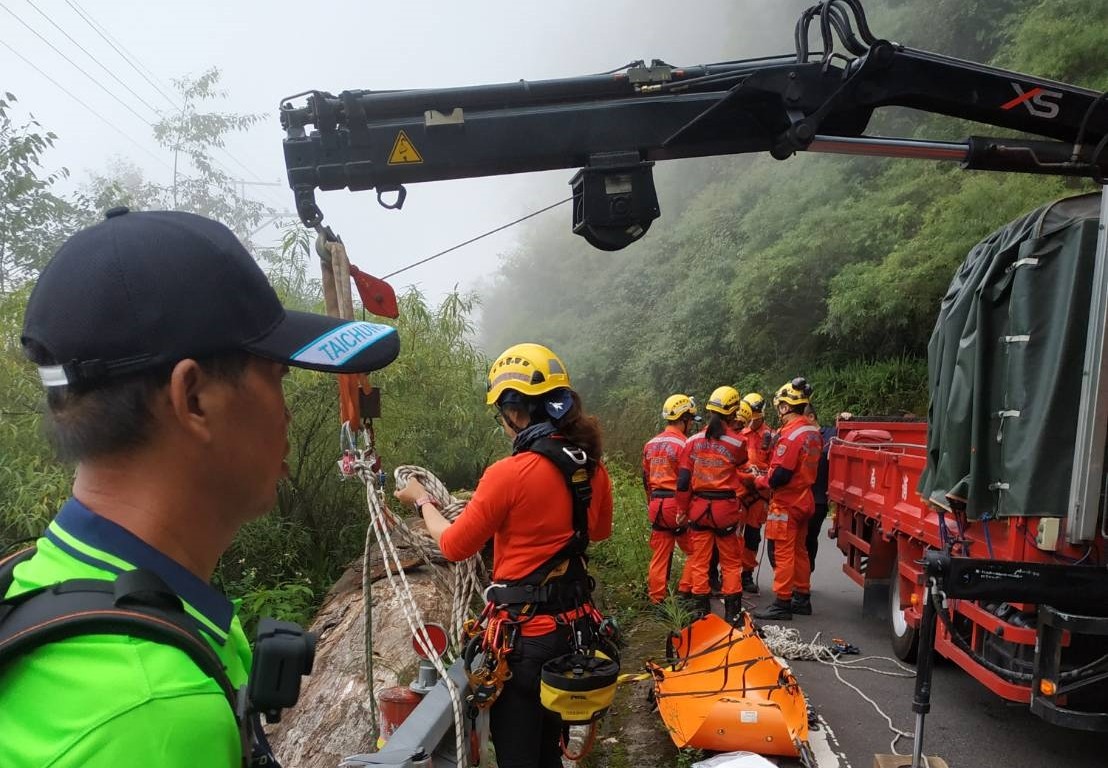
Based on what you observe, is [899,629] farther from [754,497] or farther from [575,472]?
[575,472]

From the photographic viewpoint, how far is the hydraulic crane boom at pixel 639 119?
10.1ft

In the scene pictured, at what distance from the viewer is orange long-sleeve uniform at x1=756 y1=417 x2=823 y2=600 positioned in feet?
24.8

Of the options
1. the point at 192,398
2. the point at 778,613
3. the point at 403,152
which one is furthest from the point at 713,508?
the point at 192,398

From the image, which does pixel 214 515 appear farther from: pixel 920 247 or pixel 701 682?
pixel 920 247

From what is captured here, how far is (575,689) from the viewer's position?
9.76 feet

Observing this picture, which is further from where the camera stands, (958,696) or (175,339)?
(958,696)

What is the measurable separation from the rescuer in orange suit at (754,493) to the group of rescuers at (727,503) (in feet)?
0.08

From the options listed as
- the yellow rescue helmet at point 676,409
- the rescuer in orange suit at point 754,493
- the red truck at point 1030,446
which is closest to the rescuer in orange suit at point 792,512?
the rescuer in orange suit at point 754,493

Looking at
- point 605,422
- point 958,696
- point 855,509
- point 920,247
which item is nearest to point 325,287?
point 958,696

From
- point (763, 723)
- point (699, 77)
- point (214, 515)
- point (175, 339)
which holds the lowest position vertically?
point (763, 723)

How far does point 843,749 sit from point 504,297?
5354cm

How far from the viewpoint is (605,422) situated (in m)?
22.7

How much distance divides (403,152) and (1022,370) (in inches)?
132

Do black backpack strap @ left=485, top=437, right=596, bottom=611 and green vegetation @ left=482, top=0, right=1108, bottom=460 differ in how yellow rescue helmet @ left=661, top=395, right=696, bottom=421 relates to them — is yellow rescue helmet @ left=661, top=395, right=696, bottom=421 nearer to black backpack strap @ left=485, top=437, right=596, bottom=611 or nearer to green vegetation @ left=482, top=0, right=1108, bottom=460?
black backpack strap @ left=485, top=437, right=596, bottom=611
